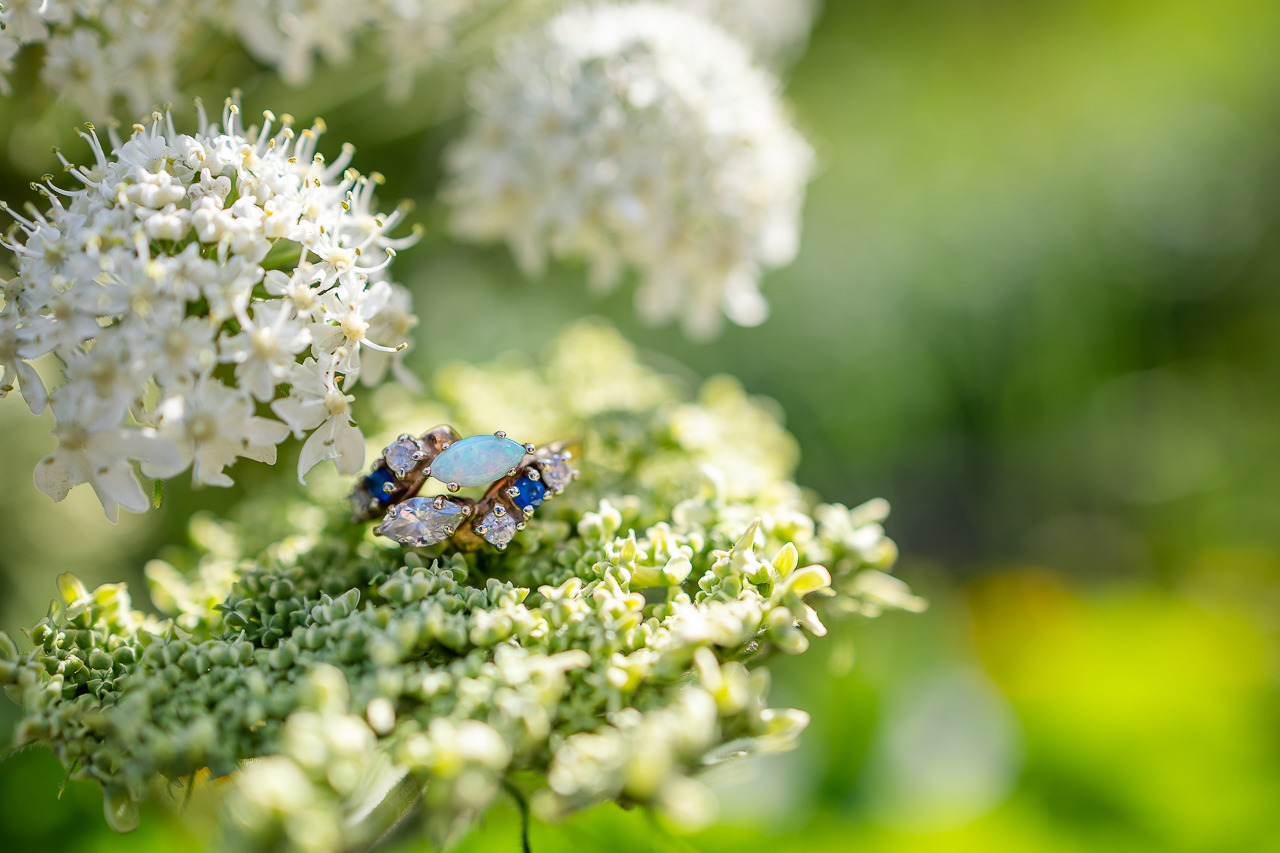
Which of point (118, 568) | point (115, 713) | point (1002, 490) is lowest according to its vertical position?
point (115, 713)

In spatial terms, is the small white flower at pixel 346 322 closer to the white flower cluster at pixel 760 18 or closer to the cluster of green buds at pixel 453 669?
the cluster of green buds at pixel 453 669

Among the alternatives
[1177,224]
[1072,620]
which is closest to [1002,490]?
[1072,620]

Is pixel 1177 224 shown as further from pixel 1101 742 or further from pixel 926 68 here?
pixel 1101 742

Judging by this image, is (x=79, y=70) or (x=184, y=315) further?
(x=79, y=70)

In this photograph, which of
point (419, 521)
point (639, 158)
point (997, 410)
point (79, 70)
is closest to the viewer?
point (419, 521)

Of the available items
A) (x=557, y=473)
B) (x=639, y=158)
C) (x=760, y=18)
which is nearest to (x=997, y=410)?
(x=760, y=18)

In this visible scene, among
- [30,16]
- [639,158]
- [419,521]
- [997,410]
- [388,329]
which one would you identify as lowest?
[419,521]

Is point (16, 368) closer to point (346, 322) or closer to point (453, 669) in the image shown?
point (346, 322)
